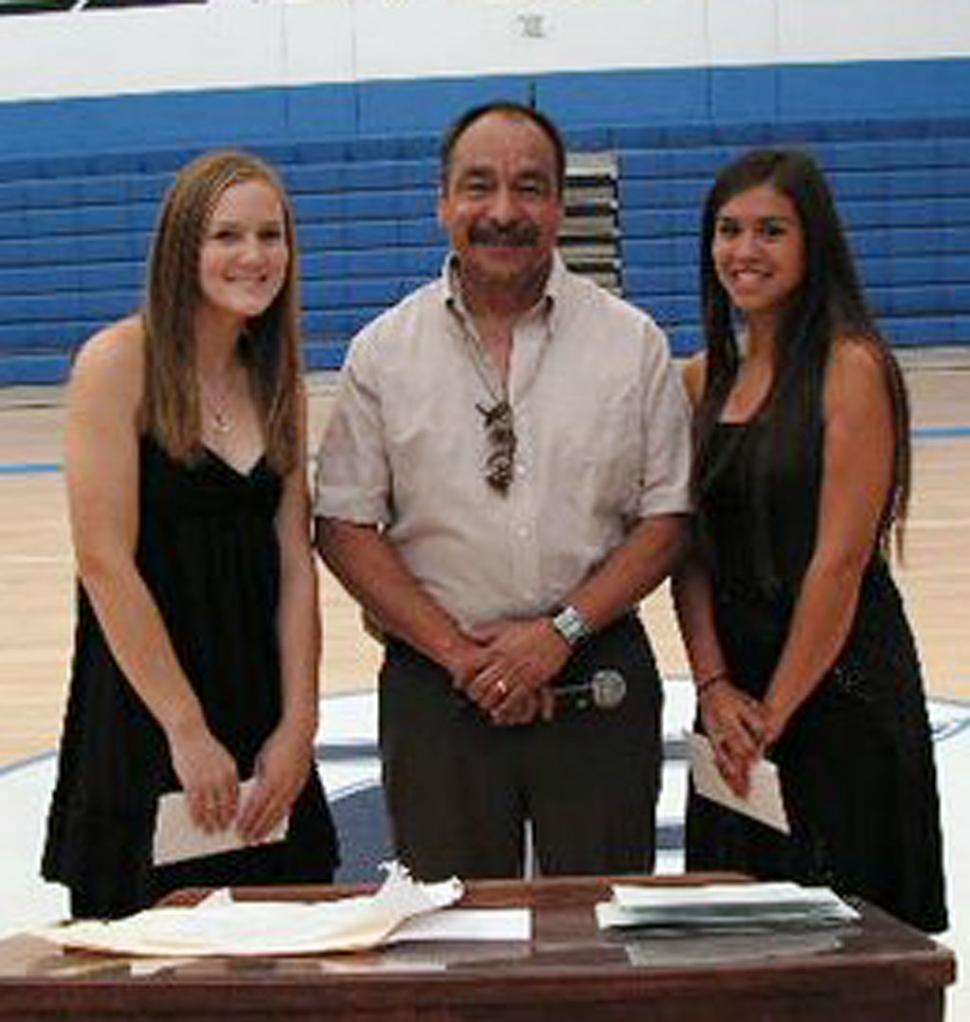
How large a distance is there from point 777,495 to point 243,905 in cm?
104

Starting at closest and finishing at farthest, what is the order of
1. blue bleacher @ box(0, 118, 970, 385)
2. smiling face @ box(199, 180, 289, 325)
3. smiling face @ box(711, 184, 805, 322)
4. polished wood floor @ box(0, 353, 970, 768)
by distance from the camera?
smiling face @ box(199, 180, 289, 325)
smiling face @ box(711, 184, 805, 322)
polished wood floor @ box(0, 353, 970, 768)
blue bleacher @ box(0, 118, 970, 385)

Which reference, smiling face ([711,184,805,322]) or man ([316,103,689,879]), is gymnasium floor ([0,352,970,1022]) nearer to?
man ([316,103,689,879])

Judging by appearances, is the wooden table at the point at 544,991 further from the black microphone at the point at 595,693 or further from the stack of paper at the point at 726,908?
the black microphone at the point at 595,693

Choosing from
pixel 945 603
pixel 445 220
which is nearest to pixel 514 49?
pixel 945 603

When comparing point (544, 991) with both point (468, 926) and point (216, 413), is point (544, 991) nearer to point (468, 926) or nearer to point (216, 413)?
point (468, 926)

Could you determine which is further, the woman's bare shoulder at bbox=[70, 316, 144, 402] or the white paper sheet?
the woman's bare shoulder at bbox=[70, 316, 144, 402]

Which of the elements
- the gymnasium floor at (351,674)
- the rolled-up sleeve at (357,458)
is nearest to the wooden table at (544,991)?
the rolled-up sleeve at (357,458)

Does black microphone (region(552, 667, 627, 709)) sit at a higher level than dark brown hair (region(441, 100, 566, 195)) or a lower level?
lower

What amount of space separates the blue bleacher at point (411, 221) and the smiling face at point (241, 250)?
10.9m

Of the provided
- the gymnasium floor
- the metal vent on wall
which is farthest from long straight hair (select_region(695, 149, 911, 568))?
the metal vent on wall

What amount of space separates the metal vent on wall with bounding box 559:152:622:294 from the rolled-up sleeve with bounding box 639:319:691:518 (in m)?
10.6

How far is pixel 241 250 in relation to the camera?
8.05ft

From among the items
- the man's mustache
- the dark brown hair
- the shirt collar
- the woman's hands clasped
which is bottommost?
the woman's hands clasped

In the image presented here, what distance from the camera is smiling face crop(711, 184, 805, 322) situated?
2574 mm
